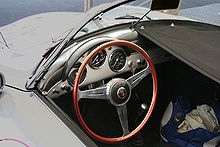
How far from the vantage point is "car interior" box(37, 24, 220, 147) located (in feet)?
3.77

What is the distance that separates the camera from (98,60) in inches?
48.2

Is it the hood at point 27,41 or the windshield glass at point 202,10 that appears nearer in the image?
the hood at point 27,41

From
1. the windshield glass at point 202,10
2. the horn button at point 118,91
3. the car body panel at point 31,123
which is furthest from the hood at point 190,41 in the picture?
the windshield glass at point 202,10

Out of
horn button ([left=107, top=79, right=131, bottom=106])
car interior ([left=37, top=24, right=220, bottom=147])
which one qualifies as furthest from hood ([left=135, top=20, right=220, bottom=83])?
horn button ([left=107, top=79, right=131, bottom=106])

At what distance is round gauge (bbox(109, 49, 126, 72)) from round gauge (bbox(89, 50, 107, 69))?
0.12 ft

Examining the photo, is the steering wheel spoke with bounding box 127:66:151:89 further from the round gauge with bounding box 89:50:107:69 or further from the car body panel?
the car body panel

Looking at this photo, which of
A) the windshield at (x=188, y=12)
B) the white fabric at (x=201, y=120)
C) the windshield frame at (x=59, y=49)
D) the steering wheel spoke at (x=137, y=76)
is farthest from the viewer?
the windshield at (x=188, y=12)

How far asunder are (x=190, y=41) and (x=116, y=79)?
0.40 m

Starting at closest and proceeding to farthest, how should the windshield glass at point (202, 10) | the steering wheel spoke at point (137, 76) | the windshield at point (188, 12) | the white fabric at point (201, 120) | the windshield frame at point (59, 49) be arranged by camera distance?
1. the windshield frame at point (59, 49)
2. the steering wheel spoke at point (137, 76)
3. the white fabric at point (201, 120)
4. the windshield at point (188, 12)
5. the windshield glass at point (202, 10)

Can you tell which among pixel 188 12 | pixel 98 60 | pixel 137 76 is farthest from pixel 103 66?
pixel 188 12

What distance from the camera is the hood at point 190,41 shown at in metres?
1.14

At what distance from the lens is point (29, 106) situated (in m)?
1.00

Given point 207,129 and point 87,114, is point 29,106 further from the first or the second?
point 207,129

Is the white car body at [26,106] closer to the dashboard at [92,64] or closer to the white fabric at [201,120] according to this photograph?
the dashboard at [92,64]
